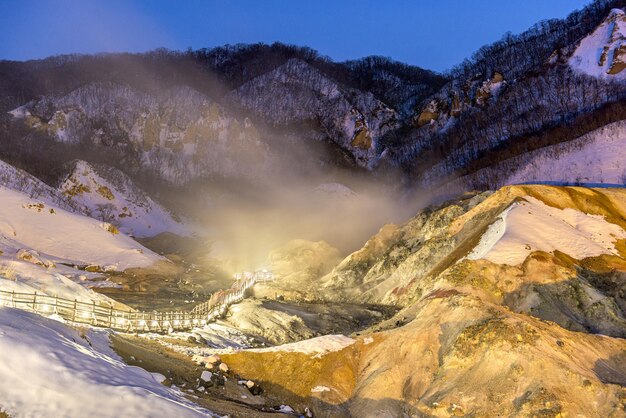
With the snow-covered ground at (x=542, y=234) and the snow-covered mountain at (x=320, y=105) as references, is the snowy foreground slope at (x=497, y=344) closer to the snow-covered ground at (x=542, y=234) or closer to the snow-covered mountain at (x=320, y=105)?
the snow-covered ground at (x=542, y=234)

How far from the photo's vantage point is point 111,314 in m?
27.7

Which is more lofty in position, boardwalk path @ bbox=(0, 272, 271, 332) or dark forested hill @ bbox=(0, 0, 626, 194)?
dark forested hill @ bbox=(0, 0, 626, 194)

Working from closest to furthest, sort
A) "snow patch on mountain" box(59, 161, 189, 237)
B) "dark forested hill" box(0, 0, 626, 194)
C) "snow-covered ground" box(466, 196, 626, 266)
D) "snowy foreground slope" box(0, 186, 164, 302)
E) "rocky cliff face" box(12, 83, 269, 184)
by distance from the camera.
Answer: "snow-covered ground" box(466, 196, 626, 266) → "snowy foreground slope" box(0, 186, 164, 302) → "snow patch on mountain" box(59, 161, 189, 237) → "dark forested hill" box(0, 0, 626, 194) → "rocky cliff face" box(12, 83, 269, 184)

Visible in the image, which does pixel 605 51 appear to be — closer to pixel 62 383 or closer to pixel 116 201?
pixel 116 201

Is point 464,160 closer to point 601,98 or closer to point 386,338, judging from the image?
point 601,98

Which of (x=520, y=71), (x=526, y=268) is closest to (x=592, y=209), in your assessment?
(x=526, y=268)

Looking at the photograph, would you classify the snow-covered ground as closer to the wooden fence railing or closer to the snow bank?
the wooden fence railing

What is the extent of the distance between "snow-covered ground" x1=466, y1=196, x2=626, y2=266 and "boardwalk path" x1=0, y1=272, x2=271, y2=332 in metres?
21.3

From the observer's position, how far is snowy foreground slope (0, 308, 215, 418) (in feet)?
43.7

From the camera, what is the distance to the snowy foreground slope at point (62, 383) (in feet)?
43.7

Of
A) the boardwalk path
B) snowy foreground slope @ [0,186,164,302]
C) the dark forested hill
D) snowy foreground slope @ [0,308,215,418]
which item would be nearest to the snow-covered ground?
the boardwalk path

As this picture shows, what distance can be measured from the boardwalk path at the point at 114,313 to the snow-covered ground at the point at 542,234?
21.3 metres

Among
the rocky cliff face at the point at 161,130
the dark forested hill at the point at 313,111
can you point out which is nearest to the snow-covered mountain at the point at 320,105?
the dark forested hill at the point at 313,111

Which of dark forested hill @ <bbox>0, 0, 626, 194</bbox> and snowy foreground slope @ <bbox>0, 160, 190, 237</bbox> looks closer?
snowy foreground slope @ <bbox>0, 160, 190, 237</bbox>
